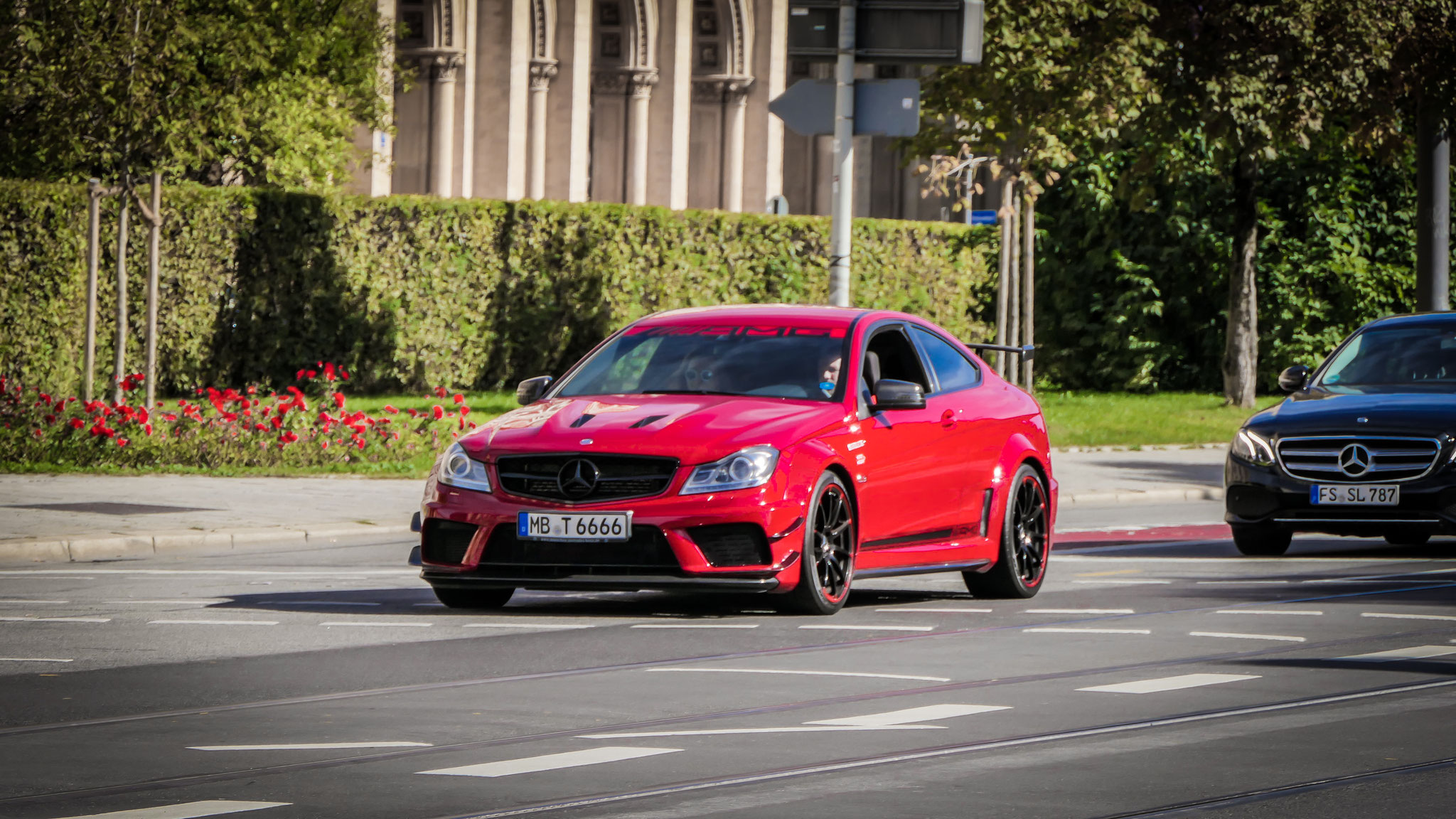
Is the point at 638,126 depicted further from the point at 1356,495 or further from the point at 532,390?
the point at 532,390

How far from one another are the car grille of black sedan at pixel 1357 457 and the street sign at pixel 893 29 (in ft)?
17.5

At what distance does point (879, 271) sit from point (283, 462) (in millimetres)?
16299

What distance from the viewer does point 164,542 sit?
15766 mm

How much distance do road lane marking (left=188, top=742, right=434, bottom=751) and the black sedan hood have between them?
30.0 ft

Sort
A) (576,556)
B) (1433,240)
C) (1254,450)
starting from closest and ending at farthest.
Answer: (576,556) → (1254,450) → (1433,240)

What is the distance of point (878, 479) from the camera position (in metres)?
12.1

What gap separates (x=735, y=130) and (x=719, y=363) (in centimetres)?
4615

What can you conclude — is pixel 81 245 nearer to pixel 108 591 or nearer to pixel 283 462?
pixel 283 462

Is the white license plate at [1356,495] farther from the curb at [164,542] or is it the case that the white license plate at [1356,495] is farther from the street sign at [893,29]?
the curb at [164,542]

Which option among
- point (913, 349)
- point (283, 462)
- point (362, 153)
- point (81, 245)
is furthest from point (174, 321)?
point (913, 349)

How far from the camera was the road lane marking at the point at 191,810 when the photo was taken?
21.0ft

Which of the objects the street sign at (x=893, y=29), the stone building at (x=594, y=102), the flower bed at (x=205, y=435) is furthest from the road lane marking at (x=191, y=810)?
the stone building at (x=594, y=102)

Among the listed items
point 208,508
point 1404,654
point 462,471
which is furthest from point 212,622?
point 208,508

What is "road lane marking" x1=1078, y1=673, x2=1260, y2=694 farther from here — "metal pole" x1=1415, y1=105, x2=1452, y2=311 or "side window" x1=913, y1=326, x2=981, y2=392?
"metal pole" x1=1415, y1=105, x2=1452, y2=311
